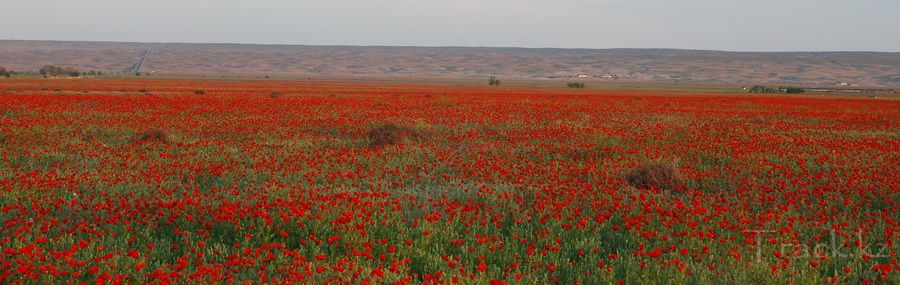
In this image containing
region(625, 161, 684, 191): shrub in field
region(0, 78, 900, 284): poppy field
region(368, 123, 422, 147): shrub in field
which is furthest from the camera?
region(368, 123, 422, 147): shrub in field

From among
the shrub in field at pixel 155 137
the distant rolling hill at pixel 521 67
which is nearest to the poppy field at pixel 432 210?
the shrub in field at pixel 155 137

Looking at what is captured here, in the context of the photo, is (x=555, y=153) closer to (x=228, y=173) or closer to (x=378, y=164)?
(x=378, y=164)

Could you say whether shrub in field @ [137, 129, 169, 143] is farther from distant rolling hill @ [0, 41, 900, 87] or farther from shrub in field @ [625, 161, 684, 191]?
distant rolling hill @ [0, 41, 900, 87]

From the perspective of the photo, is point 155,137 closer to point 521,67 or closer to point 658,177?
point 658,177

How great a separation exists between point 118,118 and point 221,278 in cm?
1546

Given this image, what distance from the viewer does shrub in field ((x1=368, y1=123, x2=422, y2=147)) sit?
14.1 meters

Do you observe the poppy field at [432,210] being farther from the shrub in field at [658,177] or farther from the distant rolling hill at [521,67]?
the distant rolling hill at [521,67]

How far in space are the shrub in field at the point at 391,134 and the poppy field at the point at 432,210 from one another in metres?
0.06

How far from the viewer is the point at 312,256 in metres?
5.85

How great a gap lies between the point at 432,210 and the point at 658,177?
3.69 meters

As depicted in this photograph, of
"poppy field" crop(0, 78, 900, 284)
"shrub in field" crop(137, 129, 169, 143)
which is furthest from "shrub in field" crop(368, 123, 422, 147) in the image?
"shrub in field" crop(137, 129, 169, 143)

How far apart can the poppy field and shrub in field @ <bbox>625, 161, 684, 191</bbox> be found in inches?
2.7

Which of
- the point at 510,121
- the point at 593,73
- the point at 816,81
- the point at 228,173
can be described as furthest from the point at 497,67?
the point at 228,173

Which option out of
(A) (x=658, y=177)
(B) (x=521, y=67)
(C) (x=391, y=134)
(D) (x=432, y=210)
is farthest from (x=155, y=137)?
(B) (x=521, y=67)
